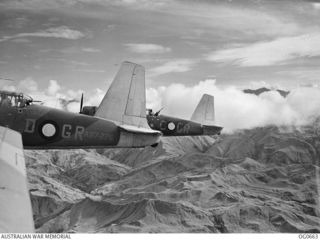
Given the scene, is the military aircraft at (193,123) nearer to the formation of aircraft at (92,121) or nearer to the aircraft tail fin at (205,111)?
the aircraft tail fin at (205,111)

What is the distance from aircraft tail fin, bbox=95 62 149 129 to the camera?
1088 cm

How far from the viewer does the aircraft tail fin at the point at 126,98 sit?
35.7ft

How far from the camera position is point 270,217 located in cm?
14000

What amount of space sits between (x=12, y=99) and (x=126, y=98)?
123 inches

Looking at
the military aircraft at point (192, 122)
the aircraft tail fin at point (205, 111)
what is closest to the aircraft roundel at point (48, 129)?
the military aircraft at point (192, 122)

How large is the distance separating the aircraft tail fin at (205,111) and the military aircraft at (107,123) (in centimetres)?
1667

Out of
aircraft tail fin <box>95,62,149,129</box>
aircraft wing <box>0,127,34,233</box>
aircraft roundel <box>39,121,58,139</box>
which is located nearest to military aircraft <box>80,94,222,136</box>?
aircraft tail fin <box>95,62,149,129</box>

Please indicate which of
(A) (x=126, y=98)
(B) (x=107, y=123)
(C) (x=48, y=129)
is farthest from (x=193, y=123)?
(C) (x=48, y=129)

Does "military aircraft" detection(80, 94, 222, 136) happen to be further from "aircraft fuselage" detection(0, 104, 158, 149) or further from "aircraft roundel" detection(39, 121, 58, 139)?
"aircraft roundel" detection(39, 121, 58, 139)

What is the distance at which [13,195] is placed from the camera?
4.72 meters

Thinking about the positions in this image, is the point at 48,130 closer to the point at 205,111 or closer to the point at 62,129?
the point at 62,129

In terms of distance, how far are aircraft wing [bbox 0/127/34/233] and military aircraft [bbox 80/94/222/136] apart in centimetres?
1598

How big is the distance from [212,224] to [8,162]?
450ft

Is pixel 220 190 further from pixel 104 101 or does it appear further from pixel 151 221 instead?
pixel 104 101
